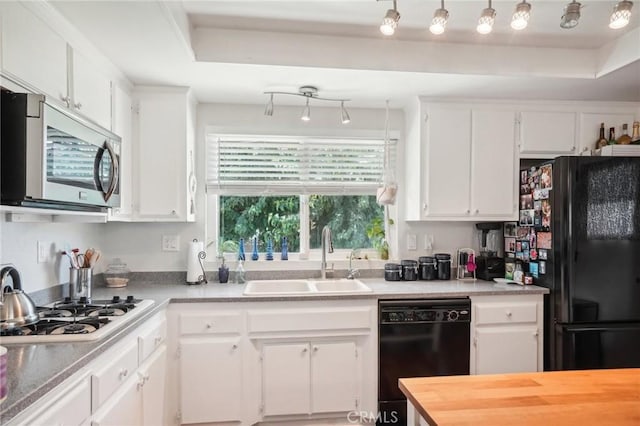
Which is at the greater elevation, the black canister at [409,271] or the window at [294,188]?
the window at [294,188]

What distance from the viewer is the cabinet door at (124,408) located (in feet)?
4.57

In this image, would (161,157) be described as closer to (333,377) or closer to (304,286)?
(304,286)

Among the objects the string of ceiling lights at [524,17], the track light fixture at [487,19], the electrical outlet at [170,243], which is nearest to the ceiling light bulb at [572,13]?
the string of ceiling lights at [524,17]

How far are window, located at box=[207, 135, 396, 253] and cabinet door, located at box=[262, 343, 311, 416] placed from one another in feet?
3.00

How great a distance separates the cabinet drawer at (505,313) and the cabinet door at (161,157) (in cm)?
204

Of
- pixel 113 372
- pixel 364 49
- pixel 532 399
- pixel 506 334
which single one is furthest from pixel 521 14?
pixel 113 372

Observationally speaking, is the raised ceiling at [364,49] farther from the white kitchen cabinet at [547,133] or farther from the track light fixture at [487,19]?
the track light fixture at [487,19]

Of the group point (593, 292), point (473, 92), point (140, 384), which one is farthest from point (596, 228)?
point (140, 384)

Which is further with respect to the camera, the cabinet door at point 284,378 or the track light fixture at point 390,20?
the cabinet door at point 284,378

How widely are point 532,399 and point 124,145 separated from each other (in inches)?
96.9

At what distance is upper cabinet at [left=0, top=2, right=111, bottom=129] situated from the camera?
139 cm

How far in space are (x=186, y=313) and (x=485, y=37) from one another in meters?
2.41

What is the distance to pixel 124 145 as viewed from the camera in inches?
95.4

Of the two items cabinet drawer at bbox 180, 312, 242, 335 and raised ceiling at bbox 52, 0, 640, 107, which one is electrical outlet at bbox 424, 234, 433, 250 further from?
cabinet drawer at bbox 180, 312, 242, 335
